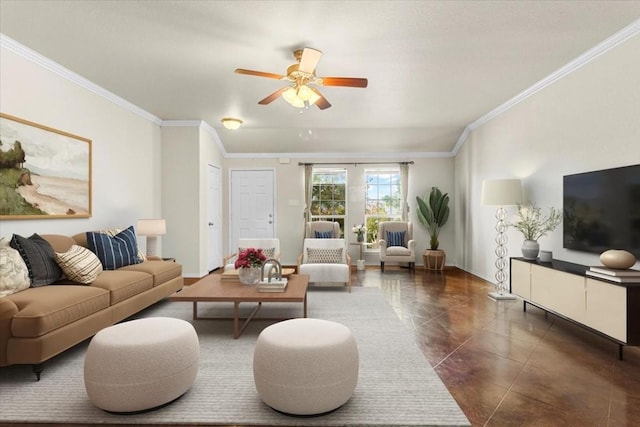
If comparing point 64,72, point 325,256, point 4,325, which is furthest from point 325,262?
point 64,72

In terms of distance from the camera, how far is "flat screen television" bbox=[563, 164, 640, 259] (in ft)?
9.66

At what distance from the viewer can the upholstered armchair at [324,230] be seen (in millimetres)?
6988

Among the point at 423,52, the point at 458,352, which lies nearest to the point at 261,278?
the point at 458,352

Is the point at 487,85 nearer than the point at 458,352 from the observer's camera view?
No

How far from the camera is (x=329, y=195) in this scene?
7719 millimetres

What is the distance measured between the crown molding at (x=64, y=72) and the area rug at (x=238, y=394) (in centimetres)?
284

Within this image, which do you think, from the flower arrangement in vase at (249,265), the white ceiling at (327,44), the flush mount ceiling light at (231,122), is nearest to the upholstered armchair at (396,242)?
the white ceiling at (327,44)

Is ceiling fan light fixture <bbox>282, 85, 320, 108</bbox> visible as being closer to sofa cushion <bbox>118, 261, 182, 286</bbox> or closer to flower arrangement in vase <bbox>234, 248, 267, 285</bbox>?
flower arrangement in vase <bbox>234, 248, 267, 285</bbox>

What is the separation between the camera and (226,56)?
3510 millimetres

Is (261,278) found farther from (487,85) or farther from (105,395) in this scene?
(487,85)

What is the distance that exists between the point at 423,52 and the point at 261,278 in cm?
282

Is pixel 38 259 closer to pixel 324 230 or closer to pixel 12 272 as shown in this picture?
pixel 12 272

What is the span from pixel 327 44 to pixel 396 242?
14.9 ft

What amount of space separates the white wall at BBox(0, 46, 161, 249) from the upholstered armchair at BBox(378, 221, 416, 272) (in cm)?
419
